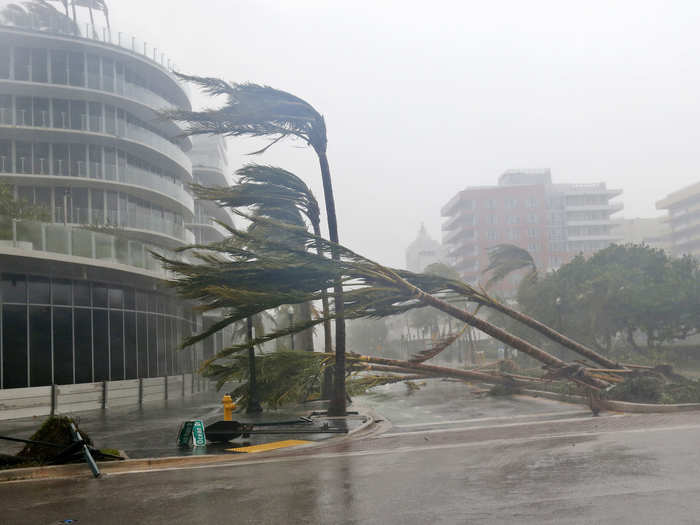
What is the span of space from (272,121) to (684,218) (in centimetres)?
11818

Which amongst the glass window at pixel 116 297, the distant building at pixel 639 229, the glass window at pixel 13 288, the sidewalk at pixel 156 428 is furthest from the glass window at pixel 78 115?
the distant building at pixel 639 229

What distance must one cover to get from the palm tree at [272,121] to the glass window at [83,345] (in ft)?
36.7

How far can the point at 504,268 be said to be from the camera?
30.6m

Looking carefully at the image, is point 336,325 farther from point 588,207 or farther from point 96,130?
point 588,207

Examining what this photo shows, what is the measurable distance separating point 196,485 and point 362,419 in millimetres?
8909

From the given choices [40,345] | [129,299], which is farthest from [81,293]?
[129,299]

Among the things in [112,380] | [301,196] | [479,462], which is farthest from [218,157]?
[479,462]

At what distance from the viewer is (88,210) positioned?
40594 millimetres

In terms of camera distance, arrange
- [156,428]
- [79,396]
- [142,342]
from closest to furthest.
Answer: [156,428] < [79,396] < [142,342]

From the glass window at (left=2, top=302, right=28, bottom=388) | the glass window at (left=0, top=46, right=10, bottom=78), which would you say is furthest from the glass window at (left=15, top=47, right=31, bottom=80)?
the glass window at (left=2, top=302, right=28, bottom=388)

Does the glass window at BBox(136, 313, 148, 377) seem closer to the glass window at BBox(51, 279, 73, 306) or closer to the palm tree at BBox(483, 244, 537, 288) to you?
the glass window at BBox(51, 279, 73, 306)

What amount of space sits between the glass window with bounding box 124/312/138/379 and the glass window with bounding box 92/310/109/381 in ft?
5.27

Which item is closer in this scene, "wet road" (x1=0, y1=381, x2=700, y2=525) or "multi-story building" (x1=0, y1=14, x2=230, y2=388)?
"wet road" (x1=0, y1=381, x2=700, y2=525)

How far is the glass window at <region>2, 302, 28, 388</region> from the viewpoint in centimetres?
2331
